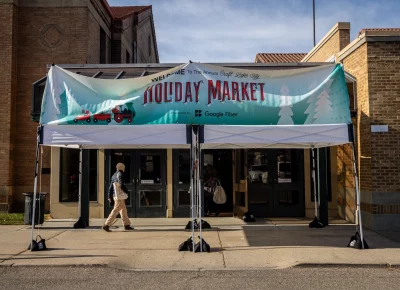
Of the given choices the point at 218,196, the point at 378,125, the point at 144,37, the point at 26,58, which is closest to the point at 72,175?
the point at 218,196

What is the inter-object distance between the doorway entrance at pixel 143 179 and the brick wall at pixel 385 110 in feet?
20.4

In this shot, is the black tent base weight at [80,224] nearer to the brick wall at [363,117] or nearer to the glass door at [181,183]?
the glass door at [181,183]

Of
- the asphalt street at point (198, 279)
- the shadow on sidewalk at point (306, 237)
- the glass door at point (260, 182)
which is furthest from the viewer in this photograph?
the glass door at point (260, 182)

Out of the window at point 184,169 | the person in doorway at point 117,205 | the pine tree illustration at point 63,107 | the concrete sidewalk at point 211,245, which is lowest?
the concrete sidewalk at point 211,245

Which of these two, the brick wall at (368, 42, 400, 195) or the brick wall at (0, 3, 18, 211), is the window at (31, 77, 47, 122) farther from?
the brick wall at (368, 42, 400, 195)

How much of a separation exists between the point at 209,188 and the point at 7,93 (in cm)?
804

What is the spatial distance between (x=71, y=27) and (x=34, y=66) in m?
1.97

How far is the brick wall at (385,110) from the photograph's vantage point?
36.0ft

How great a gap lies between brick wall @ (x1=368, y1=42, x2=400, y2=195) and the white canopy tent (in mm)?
2368

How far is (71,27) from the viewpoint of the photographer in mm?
16172

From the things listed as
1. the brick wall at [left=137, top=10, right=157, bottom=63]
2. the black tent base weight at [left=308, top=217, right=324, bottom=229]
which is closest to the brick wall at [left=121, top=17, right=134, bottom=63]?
the brick wall at [left=137, top=10, right=157, bottom=63]

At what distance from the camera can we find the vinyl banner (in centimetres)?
898

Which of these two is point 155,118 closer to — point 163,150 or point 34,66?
point 163,150

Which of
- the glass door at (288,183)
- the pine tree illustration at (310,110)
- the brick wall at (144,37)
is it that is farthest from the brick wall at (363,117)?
the brick wall at (144,37)
